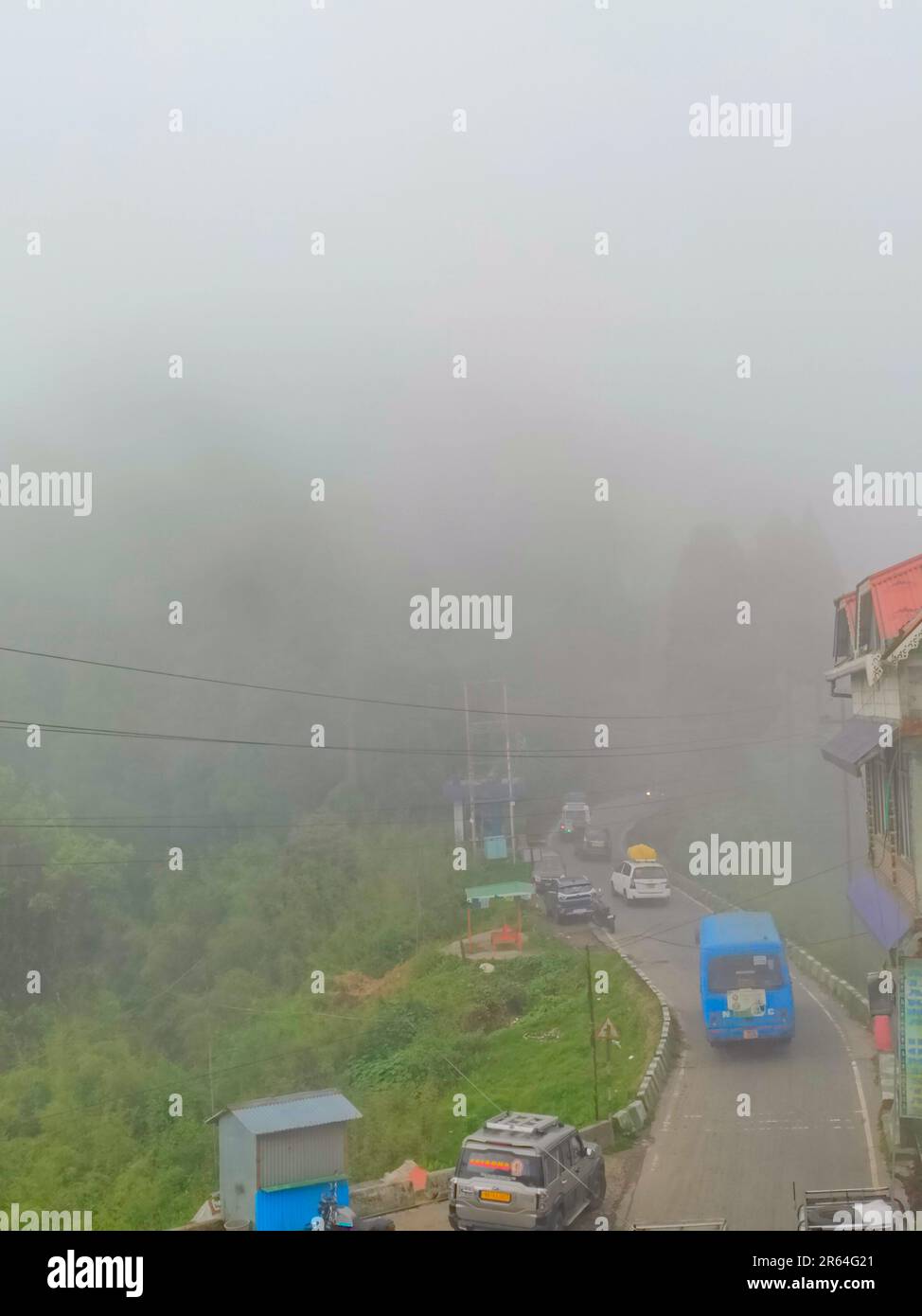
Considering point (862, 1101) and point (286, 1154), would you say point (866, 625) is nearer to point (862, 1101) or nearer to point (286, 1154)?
point (862, 1101)

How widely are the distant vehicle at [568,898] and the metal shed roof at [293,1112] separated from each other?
4.25m

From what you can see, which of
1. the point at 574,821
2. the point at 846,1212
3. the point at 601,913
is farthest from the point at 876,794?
the point at 574,821

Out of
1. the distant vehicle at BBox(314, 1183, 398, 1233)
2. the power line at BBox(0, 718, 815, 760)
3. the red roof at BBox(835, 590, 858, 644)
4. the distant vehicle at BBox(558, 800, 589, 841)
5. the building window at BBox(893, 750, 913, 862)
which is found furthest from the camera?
the power line at BBox(0, 718, 815, 760)

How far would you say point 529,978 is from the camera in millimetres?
9977

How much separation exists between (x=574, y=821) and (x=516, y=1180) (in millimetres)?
7039

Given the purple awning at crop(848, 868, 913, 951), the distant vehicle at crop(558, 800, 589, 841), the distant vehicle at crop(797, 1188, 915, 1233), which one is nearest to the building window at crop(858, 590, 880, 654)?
the purple awning at crop(848, 868, 913, 951)

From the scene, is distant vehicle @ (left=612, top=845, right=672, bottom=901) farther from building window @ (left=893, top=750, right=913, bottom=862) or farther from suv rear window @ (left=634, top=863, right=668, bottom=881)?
building window @ (left=893, top=750, right=913, bottom=862)

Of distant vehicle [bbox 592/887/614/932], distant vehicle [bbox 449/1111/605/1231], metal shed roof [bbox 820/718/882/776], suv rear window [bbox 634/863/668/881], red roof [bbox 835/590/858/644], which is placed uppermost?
red roof [bbox 835/590/858/644]

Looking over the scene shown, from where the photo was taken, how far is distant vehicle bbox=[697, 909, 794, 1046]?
7.84m

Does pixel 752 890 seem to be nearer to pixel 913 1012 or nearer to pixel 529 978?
pixel 529 978

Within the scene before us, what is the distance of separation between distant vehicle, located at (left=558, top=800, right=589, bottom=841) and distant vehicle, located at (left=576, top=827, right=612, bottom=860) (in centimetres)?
9

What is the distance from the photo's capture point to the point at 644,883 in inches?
438
